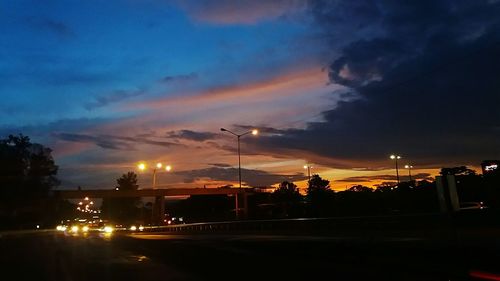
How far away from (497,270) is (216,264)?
9365mm

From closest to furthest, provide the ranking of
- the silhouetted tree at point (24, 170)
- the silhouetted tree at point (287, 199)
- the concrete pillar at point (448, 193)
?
the concrete pillar at point (448, 193)
the silhouetted tree at point (287, 199)
the silhouetted tree at point (24, 170)

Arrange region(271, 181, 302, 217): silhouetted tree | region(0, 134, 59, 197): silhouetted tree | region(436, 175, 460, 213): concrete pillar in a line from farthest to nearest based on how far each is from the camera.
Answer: region(0, 134, 59, 197): silhouetted tree → region(271, 181, 302, 217): silhouetted tree → region(436, 175, 460, 213): concrete pillar

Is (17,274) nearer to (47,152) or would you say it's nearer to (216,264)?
(216,264)

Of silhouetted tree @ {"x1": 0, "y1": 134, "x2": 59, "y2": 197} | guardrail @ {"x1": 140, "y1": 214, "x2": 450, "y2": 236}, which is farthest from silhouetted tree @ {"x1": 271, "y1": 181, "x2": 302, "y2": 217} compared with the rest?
silhouetted tree @ {"x1": 0, "y1": 134, "x2": 59, "y2": 197}

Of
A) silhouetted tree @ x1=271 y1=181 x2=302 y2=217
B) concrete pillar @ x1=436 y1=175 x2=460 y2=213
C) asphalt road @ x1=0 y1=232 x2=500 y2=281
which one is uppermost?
silhouetted tree @ x1=271 y1=181 x2=302 y2=217

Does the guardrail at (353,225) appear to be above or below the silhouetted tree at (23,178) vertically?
below

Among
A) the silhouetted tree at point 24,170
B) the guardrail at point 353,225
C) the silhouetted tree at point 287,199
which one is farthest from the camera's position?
the silhouetted tree at point 24,170

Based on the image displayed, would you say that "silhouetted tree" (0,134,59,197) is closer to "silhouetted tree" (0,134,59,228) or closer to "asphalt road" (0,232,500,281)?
"silhouetted tree" (0,134,59,228)

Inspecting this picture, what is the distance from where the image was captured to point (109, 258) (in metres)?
24.3

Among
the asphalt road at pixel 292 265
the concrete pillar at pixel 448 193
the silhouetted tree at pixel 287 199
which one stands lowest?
the asphalt road at pixel 292 265

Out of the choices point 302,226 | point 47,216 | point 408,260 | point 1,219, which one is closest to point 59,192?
point 1,219

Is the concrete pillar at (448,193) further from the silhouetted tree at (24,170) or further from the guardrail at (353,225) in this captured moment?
the silhouetted tree at (24,170)

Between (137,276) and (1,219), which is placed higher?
(1,219)

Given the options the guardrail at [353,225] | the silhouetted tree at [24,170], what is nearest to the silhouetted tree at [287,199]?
the guardrail at [353,225]
